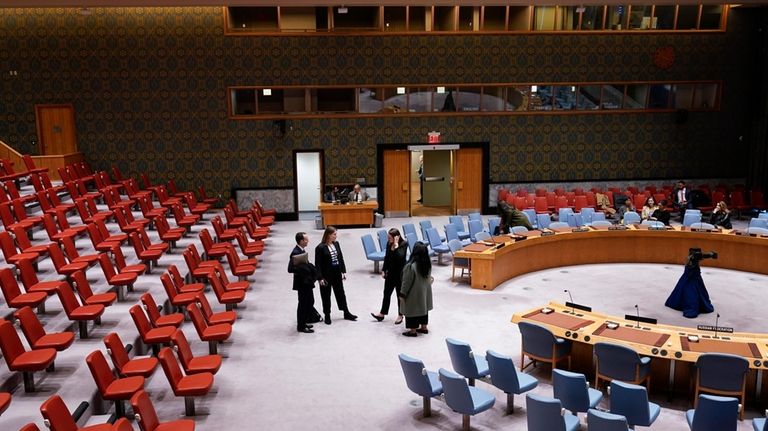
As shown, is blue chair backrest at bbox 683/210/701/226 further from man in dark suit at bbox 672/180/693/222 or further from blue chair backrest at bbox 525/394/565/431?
blue chair backrest at bbox 525/394/565/431

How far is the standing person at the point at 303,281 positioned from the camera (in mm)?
9820

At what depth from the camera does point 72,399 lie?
7000 millimetres

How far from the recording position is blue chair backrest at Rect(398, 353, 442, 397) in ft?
23.0

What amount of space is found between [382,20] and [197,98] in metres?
5.58

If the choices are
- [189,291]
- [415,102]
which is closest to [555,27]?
[415,102]

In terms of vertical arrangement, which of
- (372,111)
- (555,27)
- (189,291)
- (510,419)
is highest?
(555,27)

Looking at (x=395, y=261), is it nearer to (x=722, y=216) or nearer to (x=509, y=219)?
(x=509, y=219)

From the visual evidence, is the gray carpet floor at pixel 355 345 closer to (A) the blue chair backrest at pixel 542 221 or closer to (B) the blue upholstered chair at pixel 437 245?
(B) the blue upholstered chair at pixel 437 245

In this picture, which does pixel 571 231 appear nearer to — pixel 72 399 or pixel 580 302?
pixel 580 302

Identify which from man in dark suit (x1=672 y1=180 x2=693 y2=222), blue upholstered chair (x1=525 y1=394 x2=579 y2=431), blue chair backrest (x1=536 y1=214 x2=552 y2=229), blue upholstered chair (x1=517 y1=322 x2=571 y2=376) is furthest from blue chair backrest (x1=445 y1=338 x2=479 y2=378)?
man in dark suit (x1=672 y1=180 x2=693 y2=222)

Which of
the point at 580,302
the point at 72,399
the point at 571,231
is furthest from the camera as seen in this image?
the point at 571,231

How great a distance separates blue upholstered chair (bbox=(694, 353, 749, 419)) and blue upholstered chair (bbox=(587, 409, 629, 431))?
2011 mm

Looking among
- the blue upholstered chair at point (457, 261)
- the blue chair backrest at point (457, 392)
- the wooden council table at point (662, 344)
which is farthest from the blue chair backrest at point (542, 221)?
the blue chair backrest at point (457, 392)

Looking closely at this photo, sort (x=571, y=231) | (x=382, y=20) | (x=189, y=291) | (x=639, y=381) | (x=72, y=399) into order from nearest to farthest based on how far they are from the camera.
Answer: (x=72, y=399), (x=639, y=381), (x=189, y=291), (x=571, y=231), (x=382, y=20)
